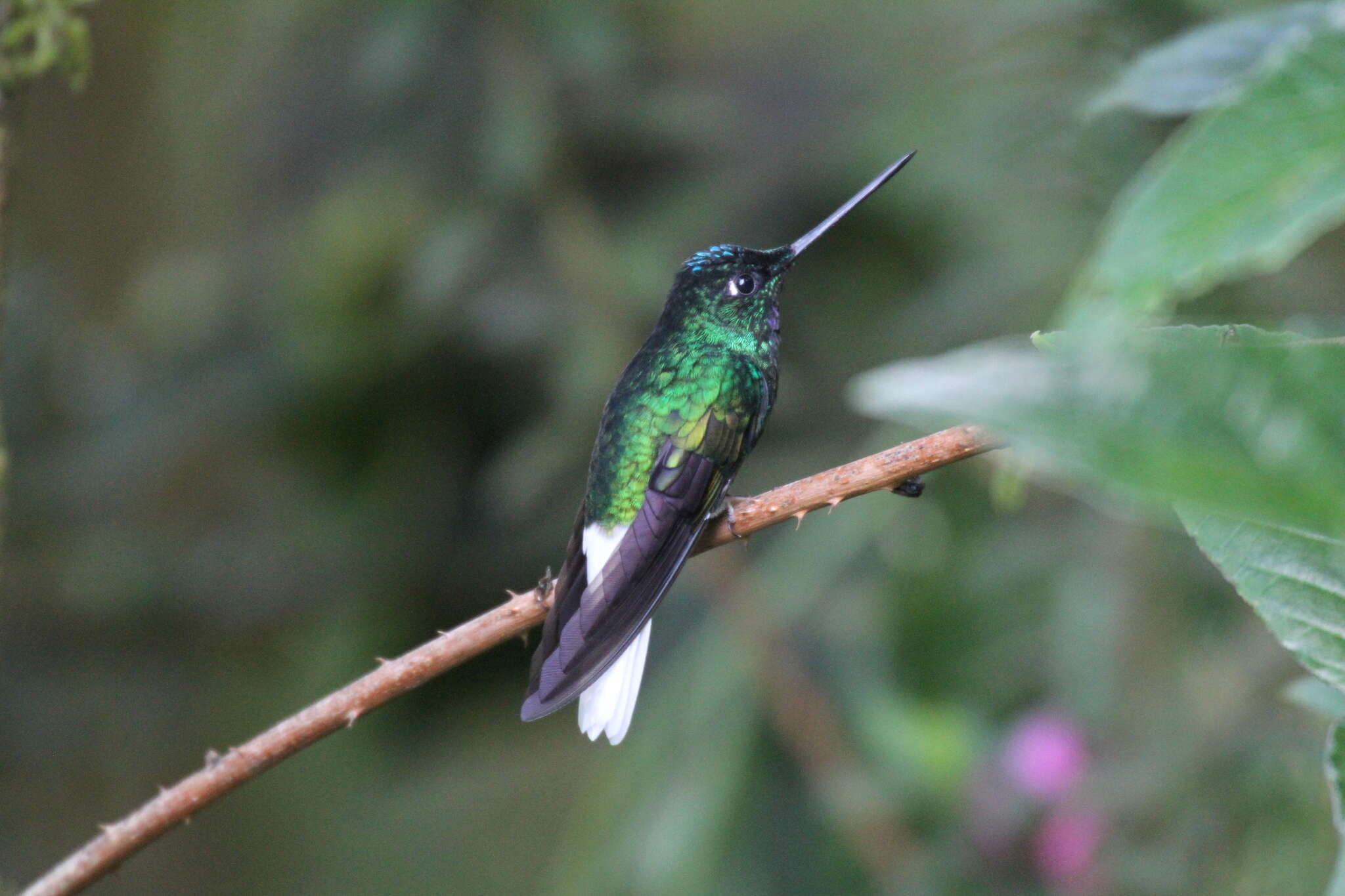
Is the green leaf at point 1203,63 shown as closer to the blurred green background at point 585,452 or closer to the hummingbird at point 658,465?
the hummingbird at point 658,465

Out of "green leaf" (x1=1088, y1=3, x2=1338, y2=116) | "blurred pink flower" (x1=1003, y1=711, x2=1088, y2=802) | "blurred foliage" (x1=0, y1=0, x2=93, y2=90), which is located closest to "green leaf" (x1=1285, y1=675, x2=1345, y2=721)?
"green leaf" (x1=1088, y1=3, x2=1338, y2=116)

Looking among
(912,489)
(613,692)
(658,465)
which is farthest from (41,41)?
(912,489)

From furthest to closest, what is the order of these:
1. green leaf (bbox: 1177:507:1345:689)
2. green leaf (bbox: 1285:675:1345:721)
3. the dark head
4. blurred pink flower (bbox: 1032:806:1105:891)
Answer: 1. blurred pink flower (bbox: 1032:806:1105:891)
2. the dark head
3. green leaf (bbox: 1285:675:1345:721)
4. green leaf (bbox: 1177:507:1345:689)

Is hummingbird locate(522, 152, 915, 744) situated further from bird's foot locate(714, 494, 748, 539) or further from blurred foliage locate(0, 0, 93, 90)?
blurred foliage locate(0, 0, 93, 90)

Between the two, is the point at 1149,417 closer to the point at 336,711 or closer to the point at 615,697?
the point at 336,711

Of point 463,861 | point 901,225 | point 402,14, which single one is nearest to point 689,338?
point 402,14

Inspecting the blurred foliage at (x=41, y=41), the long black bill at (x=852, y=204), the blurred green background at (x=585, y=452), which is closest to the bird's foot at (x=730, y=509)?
the long black bill at (x=852, y=204)
